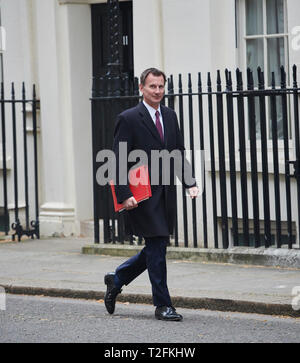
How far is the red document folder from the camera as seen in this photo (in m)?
8.53

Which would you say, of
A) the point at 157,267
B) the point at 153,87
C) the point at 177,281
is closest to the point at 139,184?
the point at 157,267

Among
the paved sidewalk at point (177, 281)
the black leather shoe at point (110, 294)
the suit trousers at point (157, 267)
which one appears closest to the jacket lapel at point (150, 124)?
the suit trousers at point (157, 267)

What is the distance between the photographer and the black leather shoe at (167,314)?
8586mm

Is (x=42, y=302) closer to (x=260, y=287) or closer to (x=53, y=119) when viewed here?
(x=260, y=287)

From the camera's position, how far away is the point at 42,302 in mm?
9781

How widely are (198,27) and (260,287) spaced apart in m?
4.14

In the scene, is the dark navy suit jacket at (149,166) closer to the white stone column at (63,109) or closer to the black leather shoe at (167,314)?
the black leather shoe at (167,314)

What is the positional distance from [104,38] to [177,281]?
5.17 metres

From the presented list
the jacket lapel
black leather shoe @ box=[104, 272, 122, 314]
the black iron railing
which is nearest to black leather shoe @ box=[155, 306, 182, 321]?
black leather shoe @ box=[104, 272, 122, 314]

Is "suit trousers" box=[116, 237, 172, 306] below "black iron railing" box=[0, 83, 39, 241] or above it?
below

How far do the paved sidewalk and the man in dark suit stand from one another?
75cm

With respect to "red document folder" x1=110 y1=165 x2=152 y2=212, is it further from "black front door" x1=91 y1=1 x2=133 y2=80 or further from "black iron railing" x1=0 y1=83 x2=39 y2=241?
"black front door" x1=91 y1=1 x2=133 y2=80

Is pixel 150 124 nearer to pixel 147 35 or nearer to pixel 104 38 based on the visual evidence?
pixel 147 35
